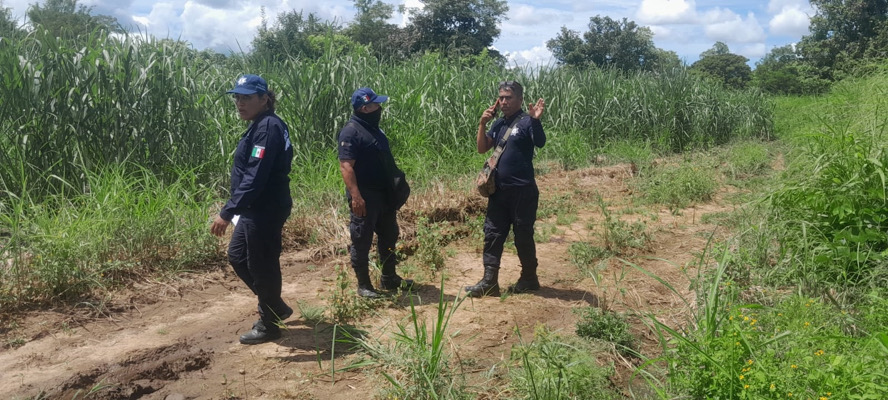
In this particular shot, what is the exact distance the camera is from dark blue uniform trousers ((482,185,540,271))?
487cm

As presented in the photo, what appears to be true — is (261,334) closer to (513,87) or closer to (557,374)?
(557,374)

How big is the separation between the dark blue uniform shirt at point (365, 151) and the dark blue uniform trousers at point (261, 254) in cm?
77

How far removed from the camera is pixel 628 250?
616 centimetres

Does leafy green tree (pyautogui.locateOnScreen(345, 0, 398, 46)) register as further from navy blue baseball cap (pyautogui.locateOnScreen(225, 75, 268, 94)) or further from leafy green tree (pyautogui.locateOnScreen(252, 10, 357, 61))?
navy blue baseball cap (pyautogui.locateOnScreen(225, 75, 268, 94))

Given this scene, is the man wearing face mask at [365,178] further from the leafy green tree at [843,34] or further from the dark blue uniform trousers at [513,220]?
the leafy green tree at [843,34]

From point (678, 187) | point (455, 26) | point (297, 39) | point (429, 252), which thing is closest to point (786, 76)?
point (455, 26)

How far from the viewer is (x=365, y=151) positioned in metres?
4.75

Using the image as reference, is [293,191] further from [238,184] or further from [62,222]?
[238,184]

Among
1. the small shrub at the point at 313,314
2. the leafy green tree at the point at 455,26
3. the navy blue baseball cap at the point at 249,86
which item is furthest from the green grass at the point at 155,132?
the leafy green tree at the point at 455,26

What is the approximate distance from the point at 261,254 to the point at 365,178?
3.59ft

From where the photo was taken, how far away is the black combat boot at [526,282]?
5117 millimetres

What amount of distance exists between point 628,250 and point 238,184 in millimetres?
3814

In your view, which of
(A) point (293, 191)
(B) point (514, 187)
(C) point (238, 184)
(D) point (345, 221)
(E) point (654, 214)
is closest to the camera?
(C) point (238, 184)

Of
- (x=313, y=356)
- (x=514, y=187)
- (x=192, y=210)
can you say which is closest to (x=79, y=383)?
(x=313, y=356)
